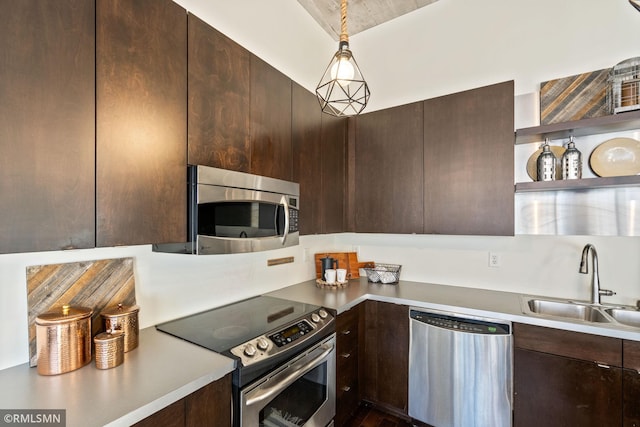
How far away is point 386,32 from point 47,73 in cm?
270

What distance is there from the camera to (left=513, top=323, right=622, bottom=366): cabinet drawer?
1.41 metres

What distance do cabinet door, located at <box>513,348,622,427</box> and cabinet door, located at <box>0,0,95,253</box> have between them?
86.5 inches

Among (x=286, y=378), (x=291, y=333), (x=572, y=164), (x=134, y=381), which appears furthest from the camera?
(x=572, y=164)

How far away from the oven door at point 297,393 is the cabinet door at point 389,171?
105cm

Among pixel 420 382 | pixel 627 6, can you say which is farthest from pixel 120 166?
pixel 627 6

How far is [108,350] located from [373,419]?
1.83m

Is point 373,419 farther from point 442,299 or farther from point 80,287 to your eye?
point 80,287

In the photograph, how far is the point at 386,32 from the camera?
272 cm

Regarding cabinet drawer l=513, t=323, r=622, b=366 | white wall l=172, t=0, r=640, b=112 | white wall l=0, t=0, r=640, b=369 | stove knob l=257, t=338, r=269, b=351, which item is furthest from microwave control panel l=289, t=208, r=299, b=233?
cabinet drawer l=513, t=323, r=622, b=366

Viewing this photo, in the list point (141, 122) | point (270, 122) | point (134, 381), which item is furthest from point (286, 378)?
point (270, 122)

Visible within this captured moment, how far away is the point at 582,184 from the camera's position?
1.72 m

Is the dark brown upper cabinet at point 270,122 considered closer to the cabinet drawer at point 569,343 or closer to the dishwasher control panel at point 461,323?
the dishwasher control panel at point 461,323

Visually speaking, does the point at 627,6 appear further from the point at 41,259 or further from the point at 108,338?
the point at 41,259

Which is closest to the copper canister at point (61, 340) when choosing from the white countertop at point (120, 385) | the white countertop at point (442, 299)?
the white countertop at point (120, 385)
